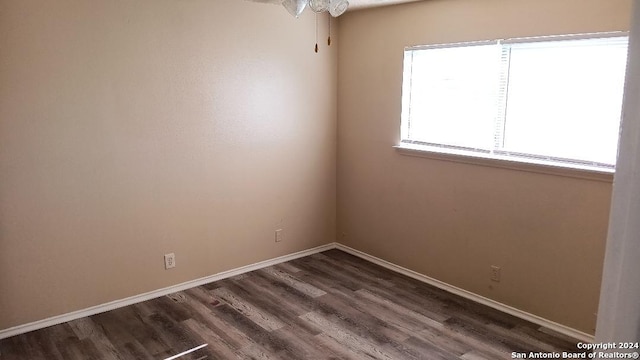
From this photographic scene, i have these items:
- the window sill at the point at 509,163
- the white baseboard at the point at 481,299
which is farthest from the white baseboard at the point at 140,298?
the window sill at the point at 509,163

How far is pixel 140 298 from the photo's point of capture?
139 inches

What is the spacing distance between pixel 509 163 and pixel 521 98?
452mm

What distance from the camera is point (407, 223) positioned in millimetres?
4023

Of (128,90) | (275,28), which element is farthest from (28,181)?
(275,28)

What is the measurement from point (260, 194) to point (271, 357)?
5.32 feet

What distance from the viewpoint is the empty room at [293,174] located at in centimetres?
288

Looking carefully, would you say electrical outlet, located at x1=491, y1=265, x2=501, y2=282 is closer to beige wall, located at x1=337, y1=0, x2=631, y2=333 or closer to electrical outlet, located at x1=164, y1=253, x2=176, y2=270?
beige wall, located at x1=337, y1=0, x2=631, y2=333

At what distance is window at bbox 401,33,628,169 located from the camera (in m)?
2.79

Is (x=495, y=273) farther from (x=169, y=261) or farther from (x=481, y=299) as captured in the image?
(x=169, y=261)

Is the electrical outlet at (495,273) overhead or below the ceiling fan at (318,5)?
below

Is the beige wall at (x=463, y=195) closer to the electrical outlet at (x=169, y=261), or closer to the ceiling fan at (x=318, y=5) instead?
the ceiling fan at (x=318, y=5)

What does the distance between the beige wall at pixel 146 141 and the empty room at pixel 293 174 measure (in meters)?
0.01

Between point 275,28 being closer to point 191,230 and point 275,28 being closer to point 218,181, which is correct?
point 218,181

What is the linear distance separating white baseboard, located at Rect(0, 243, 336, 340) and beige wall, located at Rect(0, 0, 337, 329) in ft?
0.15
